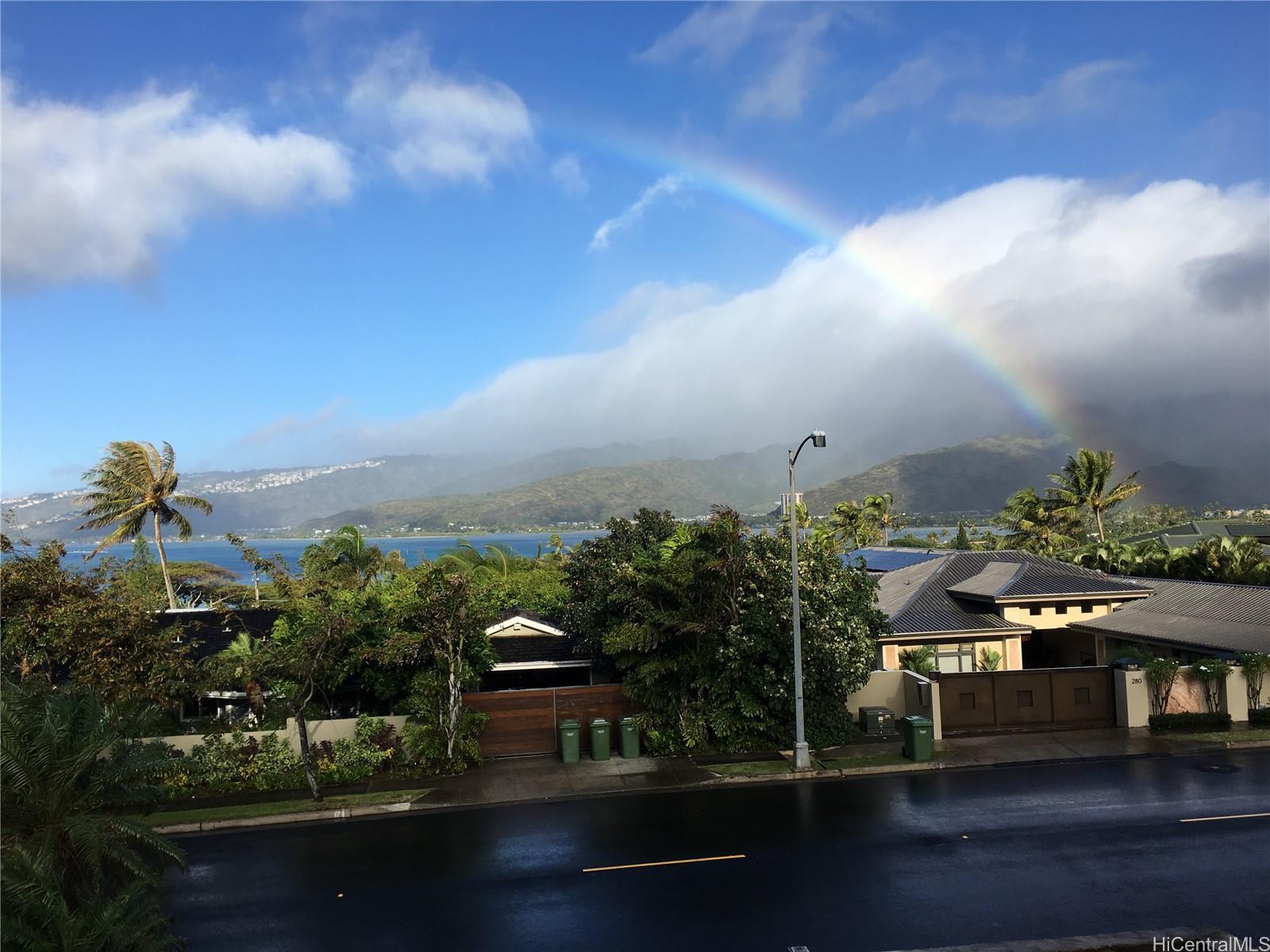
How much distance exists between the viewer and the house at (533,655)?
27.5m

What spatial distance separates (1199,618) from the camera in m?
30.4

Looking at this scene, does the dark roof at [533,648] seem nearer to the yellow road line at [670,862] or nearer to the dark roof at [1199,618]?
the yellow road line at [670,862]

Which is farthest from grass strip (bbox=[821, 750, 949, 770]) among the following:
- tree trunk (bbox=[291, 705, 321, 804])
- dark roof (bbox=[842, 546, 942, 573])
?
dark roof (bbox=[842, 546, 942, 573])

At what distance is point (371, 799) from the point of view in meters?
19.5

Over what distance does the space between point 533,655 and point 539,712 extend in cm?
392

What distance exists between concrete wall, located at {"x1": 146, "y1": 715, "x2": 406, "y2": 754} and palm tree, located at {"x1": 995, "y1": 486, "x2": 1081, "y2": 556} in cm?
6200

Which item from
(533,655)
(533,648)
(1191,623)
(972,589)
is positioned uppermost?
(972,589)

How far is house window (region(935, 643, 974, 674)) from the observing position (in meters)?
30.2

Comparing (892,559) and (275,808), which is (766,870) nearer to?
(275,808)

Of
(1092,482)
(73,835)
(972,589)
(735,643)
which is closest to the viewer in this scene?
(73,835)

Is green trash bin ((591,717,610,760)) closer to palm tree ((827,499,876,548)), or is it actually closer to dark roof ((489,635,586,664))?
dark roof ((489,635,586,664))

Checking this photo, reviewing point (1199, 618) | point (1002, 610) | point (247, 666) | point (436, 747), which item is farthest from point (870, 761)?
point (1199, 618)

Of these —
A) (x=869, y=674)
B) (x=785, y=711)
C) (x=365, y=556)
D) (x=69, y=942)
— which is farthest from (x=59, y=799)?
(x=365, y=556)

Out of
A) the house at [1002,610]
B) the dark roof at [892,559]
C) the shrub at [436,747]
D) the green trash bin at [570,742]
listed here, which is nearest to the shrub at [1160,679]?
the house at [1002,610]
